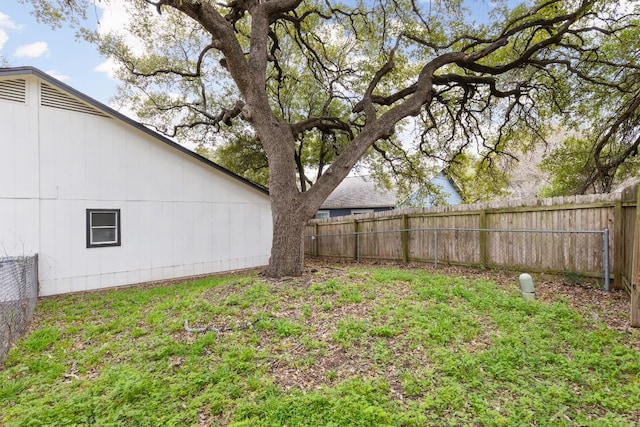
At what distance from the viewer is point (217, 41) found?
5586 millimetres

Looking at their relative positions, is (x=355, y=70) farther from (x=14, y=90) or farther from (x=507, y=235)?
(x=14, y=90)

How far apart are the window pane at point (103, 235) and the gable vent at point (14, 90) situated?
10.4 feet

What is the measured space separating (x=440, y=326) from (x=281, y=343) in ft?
6.48

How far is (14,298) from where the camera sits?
15.6ft

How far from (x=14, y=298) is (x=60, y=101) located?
4.84 meters

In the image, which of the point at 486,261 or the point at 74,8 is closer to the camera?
the point at 74,8

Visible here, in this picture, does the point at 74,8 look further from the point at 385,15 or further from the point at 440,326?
the point at 440,326

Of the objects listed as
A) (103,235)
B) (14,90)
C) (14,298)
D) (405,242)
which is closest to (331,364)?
(14,298)

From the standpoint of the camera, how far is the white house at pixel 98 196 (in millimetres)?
6691

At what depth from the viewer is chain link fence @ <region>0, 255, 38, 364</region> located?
395cm

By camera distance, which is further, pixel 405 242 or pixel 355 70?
pixel 355 70

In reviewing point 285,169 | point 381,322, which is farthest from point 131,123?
point 381,322

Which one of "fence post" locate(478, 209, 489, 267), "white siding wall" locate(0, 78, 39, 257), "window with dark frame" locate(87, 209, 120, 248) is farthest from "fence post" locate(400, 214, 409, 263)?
"white siding wall" locate(0, 78, 39, 257)

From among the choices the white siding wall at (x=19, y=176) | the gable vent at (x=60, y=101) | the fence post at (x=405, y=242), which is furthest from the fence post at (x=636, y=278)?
the gable vent at (x=60, y=101)
